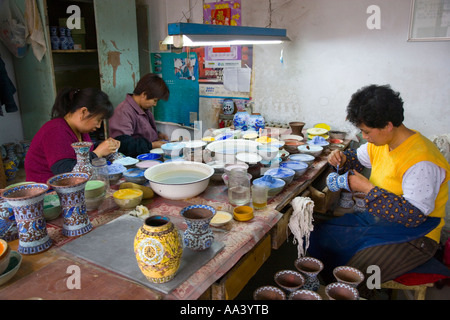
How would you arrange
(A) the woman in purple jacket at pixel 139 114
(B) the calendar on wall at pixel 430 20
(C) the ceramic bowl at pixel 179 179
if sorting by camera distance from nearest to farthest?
1. (C) the ceramic bowl at pixel 179 179
2. (B) the calendar on wall at pixel 430 20
3. (A) the woman in purple jacket at pixel 139 114

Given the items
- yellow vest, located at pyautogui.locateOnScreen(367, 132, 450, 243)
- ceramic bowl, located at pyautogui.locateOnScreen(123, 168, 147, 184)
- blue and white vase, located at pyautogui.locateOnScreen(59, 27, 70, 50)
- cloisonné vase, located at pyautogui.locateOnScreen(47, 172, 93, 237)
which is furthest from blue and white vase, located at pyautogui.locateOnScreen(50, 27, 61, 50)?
yellow vest, located at pyautogui.locateOnScreen(367, 132, 450, 243)

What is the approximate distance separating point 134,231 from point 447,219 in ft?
11.3

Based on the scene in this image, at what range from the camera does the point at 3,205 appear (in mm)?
1587

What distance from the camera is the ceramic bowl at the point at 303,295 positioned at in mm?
1505

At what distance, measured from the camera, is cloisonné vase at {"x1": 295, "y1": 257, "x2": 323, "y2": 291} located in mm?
1699

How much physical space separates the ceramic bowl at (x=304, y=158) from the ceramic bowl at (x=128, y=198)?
138 centimetres

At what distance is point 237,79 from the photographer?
454cm

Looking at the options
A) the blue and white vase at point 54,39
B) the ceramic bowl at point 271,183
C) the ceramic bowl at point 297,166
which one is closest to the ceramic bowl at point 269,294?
the ceramic bowl at point 271,183

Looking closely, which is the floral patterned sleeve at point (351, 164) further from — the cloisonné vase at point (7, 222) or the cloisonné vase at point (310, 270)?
the cloisonné vase at point (7, 222)

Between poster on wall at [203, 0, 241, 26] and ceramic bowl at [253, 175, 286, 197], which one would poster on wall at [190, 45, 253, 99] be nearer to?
poster on wall at [203, 0, 241, 26]

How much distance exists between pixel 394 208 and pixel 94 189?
1.71 meters
